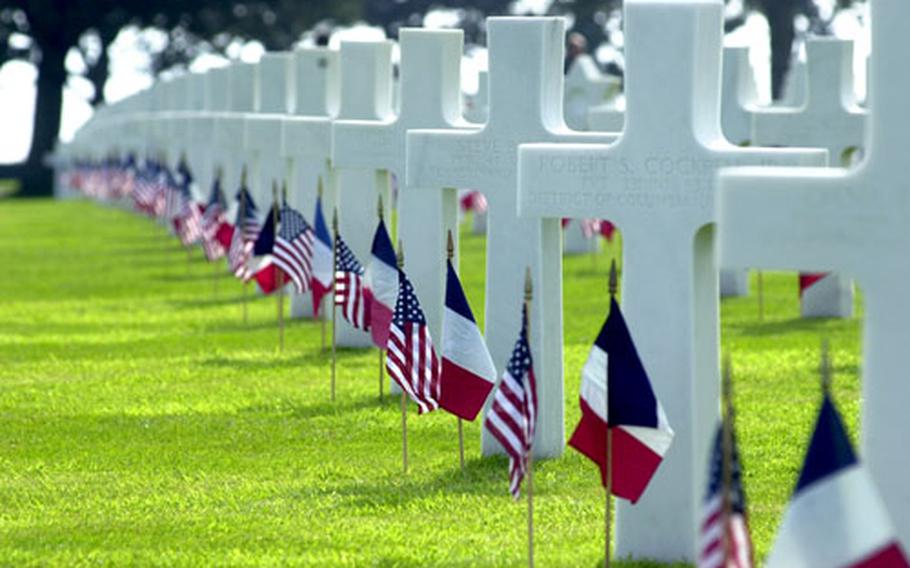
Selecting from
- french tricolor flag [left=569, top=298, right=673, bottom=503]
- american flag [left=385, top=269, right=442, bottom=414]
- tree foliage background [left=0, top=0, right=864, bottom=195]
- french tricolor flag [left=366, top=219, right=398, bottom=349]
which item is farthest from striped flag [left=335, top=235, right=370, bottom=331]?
tree foliage background [left=0, top=0, right=864, bottom=195]

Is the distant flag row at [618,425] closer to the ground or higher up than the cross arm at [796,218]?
closer to the ground

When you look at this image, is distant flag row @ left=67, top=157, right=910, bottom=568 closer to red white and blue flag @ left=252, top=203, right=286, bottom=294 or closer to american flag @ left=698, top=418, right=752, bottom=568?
american flag @ left=698, top=418, right=752, bottom=568

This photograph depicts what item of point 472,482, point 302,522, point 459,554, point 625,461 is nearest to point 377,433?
point 472,482

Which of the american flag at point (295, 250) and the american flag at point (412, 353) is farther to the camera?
the american flag at point (295, 250)

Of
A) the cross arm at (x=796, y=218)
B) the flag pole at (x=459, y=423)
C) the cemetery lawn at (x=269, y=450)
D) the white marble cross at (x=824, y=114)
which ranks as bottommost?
the cemetery lawn at (x=269, y=450)

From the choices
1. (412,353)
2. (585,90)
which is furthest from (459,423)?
(585,90)

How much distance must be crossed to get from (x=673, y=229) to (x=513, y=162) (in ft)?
13.2

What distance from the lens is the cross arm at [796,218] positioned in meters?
10.7

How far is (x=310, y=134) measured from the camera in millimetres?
25781

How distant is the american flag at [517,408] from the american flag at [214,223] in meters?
20.3

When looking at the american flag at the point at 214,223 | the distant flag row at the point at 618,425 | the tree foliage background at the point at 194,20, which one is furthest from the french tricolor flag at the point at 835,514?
the tree foliage background at the point at 194,20

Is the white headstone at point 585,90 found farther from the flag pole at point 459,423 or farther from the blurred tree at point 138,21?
the blurred tree at point 138,21

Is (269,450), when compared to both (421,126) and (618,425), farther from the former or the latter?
(618,425)

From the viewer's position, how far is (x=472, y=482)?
1620 cm
